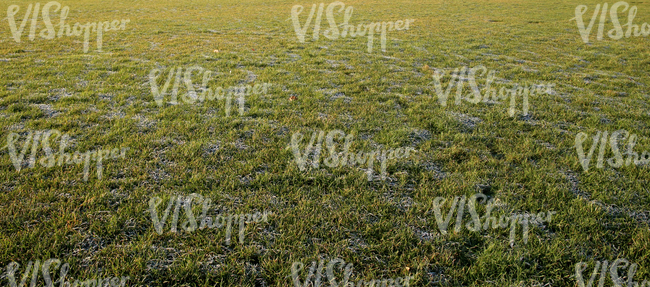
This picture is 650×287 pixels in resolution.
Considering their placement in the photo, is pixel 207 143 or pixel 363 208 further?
pixel 207 143

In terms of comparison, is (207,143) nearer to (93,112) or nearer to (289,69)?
(93,112)

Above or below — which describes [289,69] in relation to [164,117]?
above

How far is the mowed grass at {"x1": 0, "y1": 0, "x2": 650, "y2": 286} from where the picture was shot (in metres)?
3.16

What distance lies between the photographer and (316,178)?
14.7 ft

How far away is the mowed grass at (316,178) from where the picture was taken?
3158mm

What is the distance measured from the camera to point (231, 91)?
315 inches

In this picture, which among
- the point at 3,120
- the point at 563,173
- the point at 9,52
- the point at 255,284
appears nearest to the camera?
the point at 255,284

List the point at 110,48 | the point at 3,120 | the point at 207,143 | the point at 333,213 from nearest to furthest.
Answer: the point at 333,213, the point at 207,143, the point at 3,120, the point at 110,48

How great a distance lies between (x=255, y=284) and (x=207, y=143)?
292cm

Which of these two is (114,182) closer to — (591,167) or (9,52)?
(591,167)

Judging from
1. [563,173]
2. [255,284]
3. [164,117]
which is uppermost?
[164,117]

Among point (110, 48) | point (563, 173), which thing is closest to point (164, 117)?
point (563, 173)

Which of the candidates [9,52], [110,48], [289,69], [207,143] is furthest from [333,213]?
[9,52]

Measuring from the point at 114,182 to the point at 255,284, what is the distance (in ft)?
8.15
